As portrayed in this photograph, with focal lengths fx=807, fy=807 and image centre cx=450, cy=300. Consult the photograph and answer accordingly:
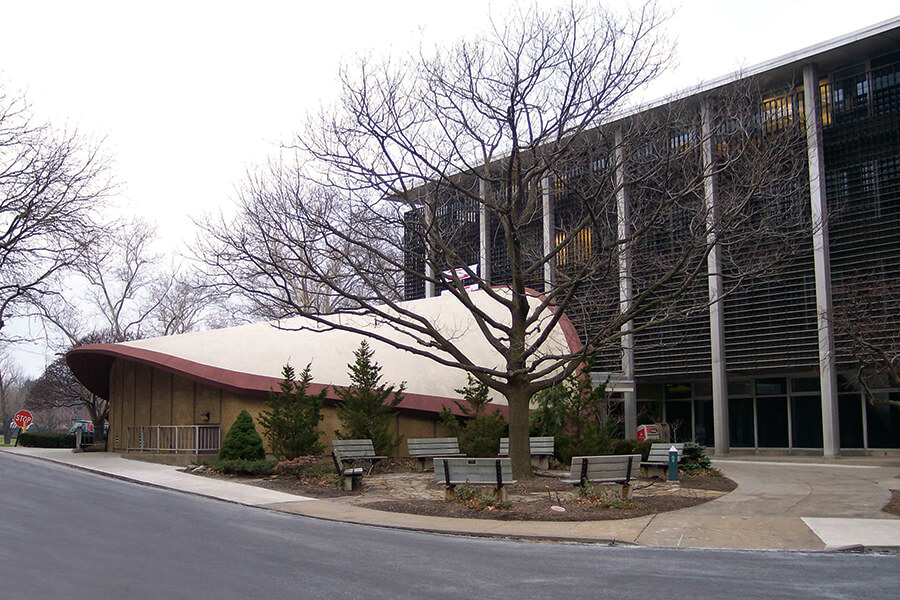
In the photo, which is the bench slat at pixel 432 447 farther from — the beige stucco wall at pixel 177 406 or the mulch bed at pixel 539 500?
the beige stucco wall at pixel 177 406

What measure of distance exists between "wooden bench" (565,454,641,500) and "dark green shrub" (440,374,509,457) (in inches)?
320

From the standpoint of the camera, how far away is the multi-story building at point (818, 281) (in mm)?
27703

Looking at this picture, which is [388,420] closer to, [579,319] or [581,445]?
[581,445]

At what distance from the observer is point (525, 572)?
870cm

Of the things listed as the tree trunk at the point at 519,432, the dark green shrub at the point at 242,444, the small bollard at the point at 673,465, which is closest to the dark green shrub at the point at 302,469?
the dark green shrub at the point at 242,444

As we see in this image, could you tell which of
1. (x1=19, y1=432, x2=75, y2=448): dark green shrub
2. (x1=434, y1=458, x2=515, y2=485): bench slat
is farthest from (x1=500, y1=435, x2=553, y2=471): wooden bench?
(x1=19, y1=432, x2=75, y2=448): dark green shrub

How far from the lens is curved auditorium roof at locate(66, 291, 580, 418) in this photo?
24.0 meters

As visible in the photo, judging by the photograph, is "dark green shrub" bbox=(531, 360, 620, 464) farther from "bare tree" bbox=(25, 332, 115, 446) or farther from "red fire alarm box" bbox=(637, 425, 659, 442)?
"bare tree" bbox=(25, 332, 115, 446)

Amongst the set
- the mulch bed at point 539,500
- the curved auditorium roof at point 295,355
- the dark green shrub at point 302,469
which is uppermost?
the curved auditorium roof at point 295,355

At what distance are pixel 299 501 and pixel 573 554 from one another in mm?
6993

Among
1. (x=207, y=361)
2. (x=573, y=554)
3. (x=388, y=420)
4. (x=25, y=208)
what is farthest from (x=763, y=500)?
(x=25, y=208)

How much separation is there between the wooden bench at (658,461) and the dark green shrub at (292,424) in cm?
836

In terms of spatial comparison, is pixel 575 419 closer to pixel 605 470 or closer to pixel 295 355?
pixel 605 470

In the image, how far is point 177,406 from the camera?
25.9 metres
